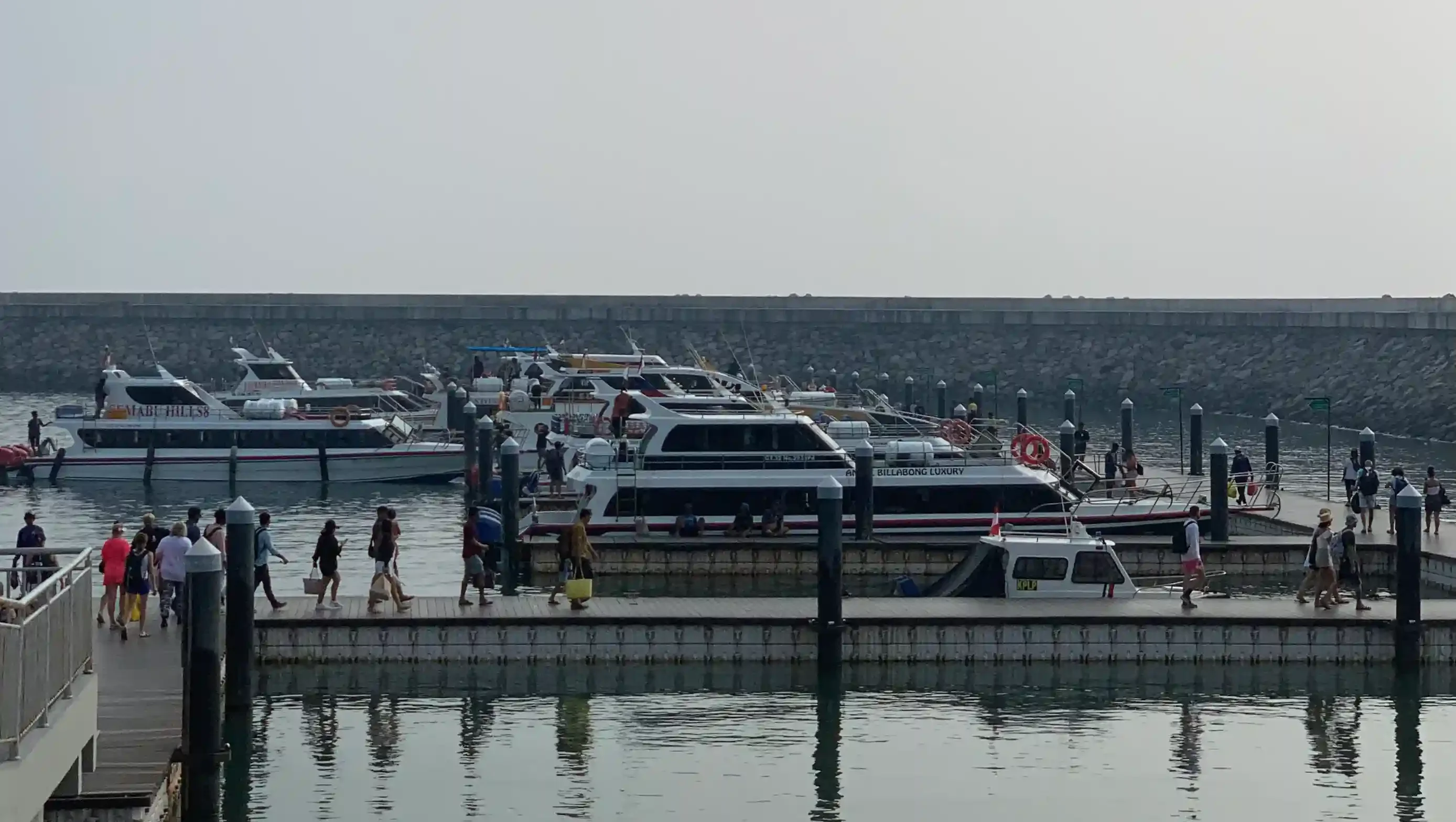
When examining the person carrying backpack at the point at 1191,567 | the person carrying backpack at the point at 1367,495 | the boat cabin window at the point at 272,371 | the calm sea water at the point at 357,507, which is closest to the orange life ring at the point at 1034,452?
the person carrying backpack at the point at 1367,495

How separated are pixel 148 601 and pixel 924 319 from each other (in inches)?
2939

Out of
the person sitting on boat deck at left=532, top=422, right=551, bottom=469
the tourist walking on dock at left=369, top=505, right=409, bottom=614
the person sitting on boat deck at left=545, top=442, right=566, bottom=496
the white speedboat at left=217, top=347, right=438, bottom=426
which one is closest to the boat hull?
the person sitting on boat deck at left=532, top=422, right=551, bottom=469

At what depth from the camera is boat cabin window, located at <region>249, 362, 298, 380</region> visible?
59.8 metres

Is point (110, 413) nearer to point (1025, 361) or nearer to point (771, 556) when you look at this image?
point (771, 556)

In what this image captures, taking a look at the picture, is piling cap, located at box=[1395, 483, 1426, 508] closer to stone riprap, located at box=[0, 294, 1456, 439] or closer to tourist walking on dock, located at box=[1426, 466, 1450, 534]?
tourist walking on dock, located at box=[1426, 466, 1450, 534]

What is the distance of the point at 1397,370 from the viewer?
80.0m

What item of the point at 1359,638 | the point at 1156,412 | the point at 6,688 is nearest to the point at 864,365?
the point at 1156,412

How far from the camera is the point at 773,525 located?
35.5 m

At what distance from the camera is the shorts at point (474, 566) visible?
27.0 meters

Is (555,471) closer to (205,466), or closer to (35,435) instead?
(205,466)

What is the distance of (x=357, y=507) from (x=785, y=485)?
14.1 m

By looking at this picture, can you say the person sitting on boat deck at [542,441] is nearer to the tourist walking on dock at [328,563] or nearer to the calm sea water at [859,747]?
the tourist walking on dock at [328,563]

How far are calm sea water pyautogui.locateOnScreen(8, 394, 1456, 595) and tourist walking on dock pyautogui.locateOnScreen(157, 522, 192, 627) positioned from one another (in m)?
7.37

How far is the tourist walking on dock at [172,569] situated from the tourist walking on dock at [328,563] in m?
1.80
